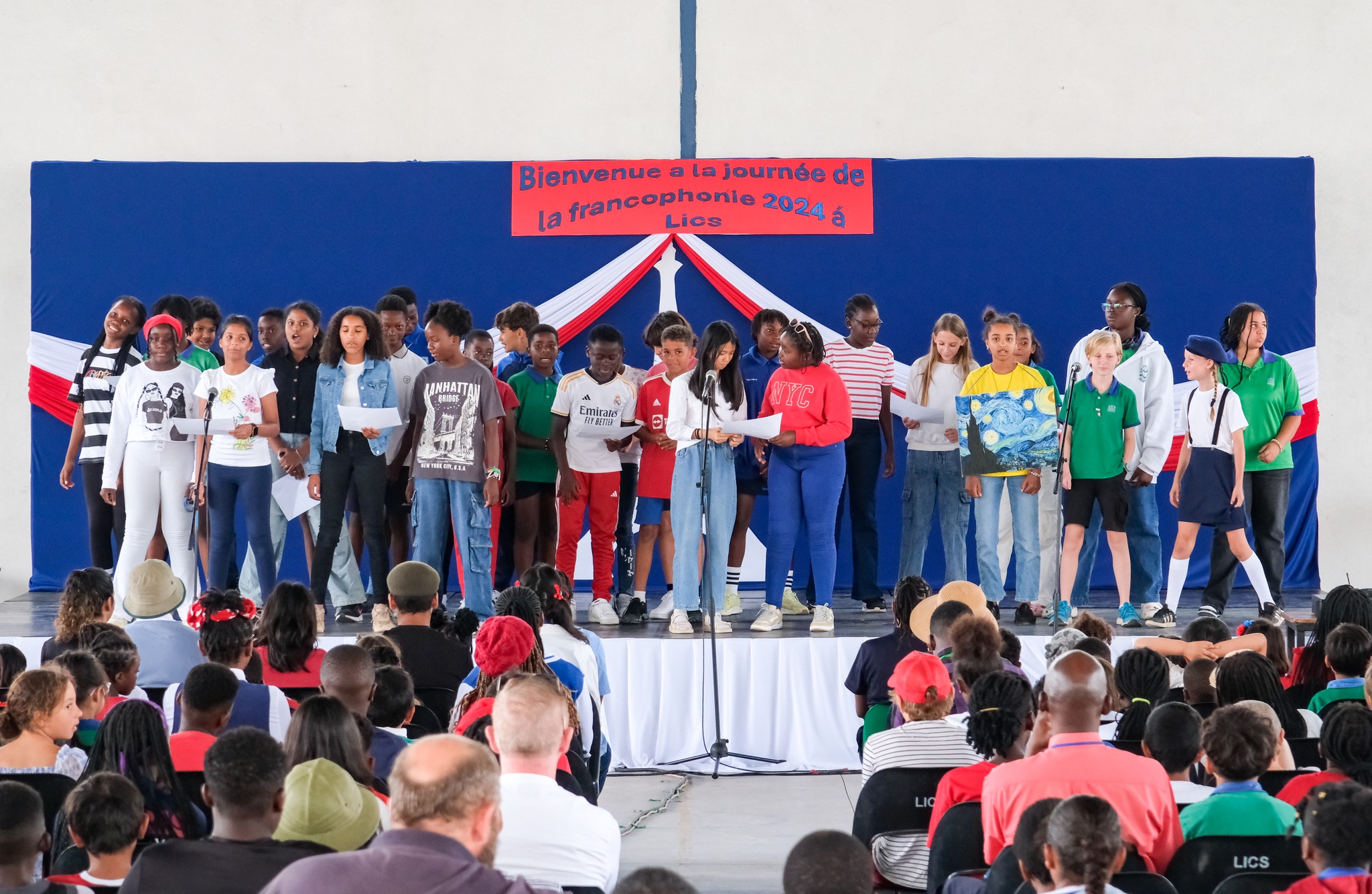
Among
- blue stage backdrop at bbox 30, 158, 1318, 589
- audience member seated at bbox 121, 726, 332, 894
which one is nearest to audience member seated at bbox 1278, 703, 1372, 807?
audience member seated at bbox 121, 726, 332, 894

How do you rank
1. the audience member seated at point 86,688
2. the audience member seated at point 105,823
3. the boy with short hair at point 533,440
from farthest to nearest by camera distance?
the boy with short hair at point 533,440 → the audience member seated at point 86,688 → the audience member seated at point 105,823

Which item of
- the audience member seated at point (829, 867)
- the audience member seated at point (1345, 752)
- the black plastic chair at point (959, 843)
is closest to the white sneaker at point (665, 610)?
the black plastic chair at point (959, 843)

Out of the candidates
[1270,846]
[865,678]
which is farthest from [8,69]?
[1270,846]

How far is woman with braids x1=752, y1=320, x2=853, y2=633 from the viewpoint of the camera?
6605 millimetres

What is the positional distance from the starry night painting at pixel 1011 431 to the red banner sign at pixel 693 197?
2244 millimetres

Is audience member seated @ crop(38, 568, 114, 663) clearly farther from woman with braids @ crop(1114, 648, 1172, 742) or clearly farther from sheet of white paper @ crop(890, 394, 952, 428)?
sheet of white paper @ crop(890, 394, 952, 428)

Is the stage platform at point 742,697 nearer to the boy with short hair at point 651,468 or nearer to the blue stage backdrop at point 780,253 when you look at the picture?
the boy with short hair at point 651,468

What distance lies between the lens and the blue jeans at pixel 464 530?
21.5 ft

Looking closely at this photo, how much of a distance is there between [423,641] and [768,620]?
2376mm

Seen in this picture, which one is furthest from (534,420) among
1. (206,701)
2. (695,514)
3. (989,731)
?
(989,731)

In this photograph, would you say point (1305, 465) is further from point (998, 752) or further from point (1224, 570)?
point (998, 752)

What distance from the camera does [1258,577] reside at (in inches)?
276

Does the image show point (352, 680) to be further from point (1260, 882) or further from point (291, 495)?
point (291, 495)

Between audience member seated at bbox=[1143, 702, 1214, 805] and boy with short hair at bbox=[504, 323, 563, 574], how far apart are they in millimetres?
4242
